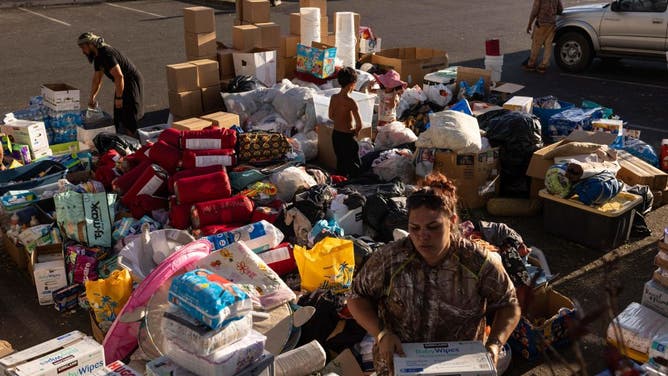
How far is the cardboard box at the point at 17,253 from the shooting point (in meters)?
5.86

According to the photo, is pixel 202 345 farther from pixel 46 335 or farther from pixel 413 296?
pixel 46 335

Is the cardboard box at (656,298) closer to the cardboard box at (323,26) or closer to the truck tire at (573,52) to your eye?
the cardboard box at (323,26)

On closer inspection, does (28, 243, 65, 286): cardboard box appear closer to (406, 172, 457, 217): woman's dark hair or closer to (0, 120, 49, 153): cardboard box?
(0, 120, 49, 153): cardboard box

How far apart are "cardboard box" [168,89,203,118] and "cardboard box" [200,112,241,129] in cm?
75

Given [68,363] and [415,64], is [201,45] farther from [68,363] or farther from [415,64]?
[68,363]

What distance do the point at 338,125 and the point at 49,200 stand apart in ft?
9.62

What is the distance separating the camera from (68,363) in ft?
10.5

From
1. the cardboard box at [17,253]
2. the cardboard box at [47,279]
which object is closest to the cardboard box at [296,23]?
the cardboard box at [17,253]

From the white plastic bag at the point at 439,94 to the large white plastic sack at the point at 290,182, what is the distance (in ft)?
10.3

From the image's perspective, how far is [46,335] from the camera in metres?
4.98

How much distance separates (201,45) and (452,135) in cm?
404

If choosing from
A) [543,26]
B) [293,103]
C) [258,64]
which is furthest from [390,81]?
[543,26]

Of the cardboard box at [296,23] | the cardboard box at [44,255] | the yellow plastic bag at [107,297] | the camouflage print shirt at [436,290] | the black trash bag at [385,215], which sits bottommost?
the cardboard box at [44,255]

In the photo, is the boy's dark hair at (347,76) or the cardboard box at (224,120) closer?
the boy's dark hair at (347,76)
